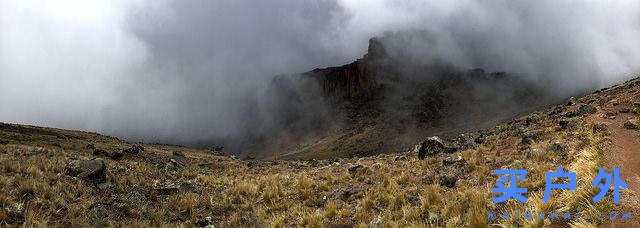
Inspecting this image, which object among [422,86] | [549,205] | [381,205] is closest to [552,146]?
[381,205]

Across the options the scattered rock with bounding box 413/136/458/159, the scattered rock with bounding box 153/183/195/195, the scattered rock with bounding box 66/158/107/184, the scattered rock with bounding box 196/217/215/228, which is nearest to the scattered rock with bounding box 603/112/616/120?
the scattered rock with bounding box 413/136/458/159

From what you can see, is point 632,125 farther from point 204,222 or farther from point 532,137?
point 204,222

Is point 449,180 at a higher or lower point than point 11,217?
higher

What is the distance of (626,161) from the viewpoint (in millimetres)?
13227

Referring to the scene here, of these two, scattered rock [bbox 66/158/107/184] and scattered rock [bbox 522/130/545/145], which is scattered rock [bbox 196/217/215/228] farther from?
scattered rock [bbox 522/130/545/145]

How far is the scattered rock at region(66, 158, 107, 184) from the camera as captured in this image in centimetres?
1953

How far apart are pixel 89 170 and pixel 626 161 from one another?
19022 millimetres

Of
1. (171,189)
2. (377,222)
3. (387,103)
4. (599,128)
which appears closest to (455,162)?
(599,128)

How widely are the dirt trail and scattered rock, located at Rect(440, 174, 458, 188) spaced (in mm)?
4658

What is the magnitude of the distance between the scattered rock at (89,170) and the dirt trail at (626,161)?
59.0 feet

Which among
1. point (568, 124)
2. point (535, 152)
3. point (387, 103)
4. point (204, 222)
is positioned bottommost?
point (204, 222)

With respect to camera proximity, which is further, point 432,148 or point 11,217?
point 432,148

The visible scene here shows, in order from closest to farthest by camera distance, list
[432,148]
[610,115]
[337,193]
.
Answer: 1. [337,193]
2. [610,115]
3. [432,148]

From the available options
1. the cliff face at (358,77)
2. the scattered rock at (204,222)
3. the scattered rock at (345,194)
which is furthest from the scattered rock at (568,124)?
the cliff face at (358,77)
